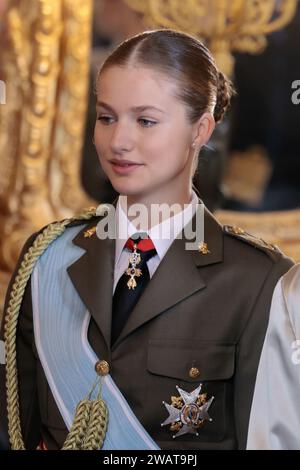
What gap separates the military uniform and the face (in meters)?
0.12

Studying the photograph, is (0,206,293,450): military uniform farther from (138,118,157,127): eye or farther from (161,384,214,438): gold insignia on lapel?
(138,118,157,127): eye

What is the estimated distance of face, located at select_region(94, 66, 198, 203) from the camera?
1251 millimetres

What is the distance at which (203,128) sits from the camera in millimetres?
1319

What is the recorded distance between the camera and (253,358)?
4.17 ft

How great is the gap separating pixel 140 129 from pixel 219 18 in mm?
2005

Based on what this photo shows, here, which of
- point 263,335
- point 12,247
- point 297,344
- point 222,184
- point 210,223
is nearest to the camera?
point 297,344

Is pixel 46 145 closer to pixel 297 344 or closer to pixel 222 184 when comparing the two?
pixel 222 184

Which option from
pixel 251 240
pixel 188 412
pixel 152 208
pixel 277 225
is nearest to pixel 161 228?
pixel 152 208

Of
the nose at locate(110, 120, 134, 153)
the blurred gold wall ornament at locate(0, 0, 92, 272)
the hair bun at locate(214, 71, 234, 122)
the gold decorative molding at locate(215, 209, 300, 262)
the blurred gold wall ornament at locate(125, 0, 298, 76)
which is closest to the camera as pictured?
the nose at locate(110, 120, 134, 153)

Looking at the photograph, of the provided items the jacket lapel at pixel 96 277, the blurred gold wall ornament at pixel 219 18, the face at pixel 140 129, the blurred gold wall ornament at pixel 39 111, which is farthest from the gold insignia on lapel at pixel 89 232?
the blurred gold wall ornament at pixel 219 18

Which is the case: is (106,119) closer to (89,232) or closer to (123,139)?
(123,139)

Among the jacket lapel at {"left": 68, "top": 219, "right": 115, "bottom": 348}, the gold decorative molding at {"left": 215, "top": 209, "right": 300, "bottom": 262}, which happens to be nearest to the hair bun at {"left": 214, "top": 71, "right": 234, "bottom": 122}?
the jacket lapel at {"left": 68, "top": 219, "right": 115, "bottom": 348}

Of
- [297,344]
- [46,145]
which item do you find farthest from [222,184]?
[297,344]
